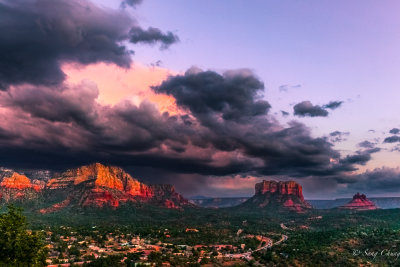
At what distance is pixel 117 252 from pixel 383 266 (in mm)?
97865

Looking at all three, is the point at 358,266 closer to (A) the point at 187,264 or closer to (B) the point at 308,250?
(B) the point at 308,250

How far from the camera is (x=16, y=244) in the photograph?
1491 inches

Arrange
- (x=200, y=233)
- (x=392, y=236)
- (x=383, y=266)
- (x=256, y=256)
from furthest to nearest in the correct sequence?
(x=200, y=233) → (x=392, y=236) → (x=256, y=256) → (x=383, y=266)

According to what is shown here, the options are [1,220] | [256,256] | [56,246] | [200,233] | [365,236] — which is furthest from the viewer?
[200,233]

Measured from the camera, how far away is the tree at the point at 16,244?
124ft

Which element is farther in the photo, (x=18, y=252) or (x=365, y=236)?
(x=365, y=236)

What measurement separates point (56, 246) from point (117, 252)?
23579 millimetres

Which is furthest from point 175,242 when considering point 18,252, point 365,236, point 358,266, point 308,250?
point 18,252

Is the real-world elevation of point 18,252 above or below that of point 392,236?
above

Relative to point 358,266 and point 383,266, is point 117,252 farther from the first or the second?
point 383,266

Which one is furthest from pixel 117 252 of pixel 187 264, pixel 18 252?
pixel 18 252

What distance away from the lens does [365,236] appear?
526 feet

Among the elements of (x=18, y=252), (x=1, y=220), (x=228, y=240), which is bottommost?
(x=228, y=240)

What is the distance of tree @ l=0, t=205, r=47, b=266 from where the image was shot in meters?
37.8
